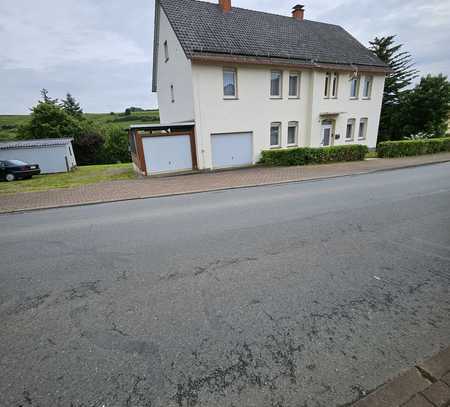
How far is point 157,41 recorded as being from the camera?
686 inches

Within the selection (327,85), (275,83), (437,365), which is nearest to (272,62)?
(275,83)

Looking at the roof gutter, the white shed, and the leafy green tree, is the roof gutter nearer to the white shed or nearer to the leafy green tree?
the white shed

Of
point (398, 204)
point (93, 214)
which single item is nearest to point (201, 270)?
point (93, 214)

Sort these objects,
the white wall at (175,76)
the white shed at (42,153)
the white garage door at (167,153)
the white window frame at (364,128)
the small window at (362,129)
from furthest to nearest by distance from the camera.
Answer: the small window at (362,129) < the white window frame at (364,128) < the white shed at (42,153) < the white wall at (175,76) < the white garage door at (167,153)

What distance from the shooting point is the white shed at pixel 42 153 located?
17641 millimetres

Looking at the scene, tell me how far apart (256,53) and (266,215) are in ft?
40.9

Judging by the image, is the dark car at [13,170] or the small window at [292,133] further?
the small window at [292,133]

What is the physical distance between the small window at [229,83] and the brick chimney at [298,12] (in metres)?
11.1

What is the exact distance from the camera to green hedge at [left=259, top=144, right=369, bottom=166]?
47.6 feet

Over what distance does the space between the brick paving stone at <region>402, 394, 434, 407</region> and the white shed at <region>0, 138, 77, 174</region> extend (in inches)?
883

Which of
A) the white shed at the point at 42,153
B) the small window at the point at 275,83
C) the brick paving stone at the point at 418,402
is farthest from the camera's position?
the white shed at the point at 42,153

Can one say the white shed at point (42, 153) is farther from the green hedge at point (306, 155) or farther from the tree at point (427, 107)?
the tree at point (427, 107)

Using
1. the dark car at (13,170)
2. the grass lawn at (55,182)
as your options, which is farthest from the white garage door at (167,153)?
the dark car at (13,170)

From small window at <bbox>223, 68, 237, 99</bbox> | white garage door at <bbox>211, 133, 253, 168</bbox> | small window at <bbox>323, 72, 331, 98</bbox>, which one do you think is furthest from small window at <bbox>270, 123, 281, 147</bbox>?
small window at <bbox>323, 72, 331, 98</bbox>
